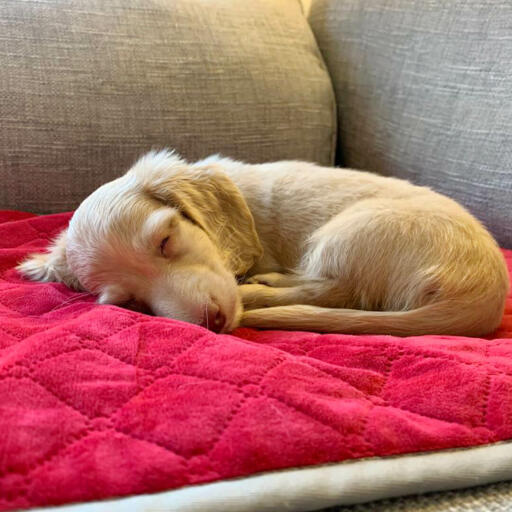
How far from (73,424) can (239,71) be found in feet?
5.00

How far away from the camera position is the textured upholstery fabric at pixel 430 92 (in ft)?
5.91

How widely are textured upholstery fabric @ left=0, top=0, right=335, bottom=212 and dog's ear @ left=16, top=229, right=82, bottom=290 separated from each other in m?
0.36

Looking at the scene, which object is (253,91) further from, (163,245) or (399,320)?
(399,320)

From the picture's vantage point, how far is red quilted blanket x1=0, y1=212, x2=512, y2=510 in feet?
2.40

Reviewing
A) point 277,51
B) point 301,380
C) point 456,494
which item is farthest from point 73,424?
point 277,51

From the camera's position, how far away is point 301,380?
0.91 metres

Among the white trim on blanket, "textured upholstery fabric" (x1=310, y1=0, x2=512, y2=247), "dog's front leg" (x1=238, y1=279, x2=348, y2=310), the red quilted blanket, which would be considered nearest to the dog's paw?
"dog's front leg" (x1=238, y1=279, x2=348, y2=310)

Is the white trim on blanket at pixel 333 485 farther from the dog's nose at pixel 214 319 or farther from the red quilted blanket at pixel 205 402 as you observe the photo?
the dog's nose at pixel 214 319

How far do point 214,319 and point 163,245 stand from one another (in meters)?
0.24

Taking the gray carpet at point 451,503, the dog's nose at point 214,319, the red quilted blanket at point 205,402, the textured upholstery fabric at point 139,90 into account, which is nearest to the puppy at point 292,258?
the dog's nose at point 214,319

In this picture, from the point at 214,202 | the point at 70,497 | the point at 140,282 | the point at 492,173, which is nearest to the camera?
the point at 70,497

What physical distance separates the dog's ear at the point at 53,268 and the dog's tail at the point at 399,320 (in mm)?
505

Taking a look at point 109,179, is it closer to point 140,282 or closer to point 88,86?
point 88,86

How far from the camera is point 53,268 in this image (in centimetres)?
144
